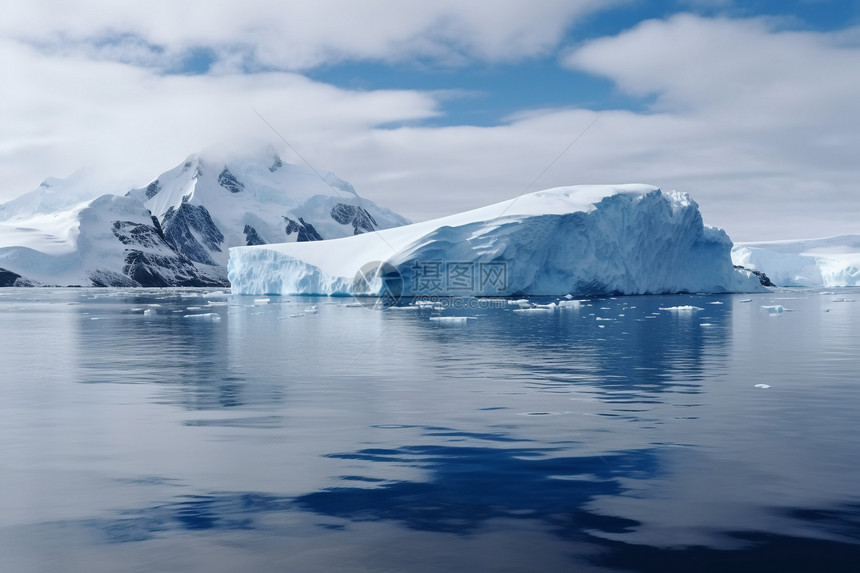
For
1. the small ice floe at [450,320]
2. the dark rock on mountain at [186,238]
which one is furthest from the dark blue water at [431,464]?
the dark rock on mountain at [186,238]

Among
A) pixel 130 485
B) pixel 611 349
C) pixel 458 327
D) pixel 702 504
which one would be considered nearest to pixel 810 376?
pixel 611 349

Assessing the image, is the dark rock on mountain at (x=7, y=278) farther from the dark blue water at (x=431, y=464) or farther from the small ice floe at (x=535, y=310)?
the dark blue water at (x=431, y=464)

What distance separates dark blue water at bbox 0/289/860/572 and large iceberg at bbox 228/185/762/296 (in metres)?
27.3

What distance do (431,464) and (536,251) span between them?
38159mm

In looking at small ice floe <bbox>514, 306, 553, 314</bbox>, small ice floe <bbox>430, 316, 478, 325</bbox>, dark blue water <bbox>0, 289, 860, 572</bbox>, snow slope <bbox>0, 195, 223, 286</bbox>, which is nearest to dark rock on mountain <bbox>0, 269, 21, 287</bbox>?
A: snow slope <bbox>0, 195, 223, 286</bbox>

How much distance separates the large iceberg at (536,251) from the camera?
42.6 metres

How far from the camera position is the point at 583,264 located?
45.6 meters

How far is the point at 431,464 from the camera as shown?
6.94 metres

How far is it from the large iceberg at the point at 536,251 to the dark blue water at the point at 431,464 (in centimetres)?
2730

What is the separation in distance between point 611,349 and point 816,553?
42.8ft

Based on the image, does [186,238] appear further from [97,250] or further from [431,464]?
[431,464]

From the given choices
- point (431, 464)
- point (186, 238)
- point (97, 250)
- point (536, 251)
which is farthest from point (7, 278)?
point (431, 464)

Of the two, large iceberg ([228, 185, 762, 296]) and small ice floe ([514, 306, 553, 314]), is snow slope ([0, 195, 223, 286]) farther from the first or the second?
small ice floe ([514, 306, 553, 314])

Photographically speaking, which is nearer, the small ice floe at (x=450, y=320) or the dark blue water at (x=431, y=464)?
the dark blue water at (x=431, y=464)
